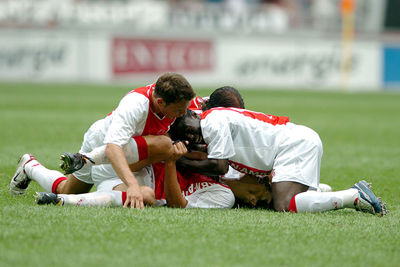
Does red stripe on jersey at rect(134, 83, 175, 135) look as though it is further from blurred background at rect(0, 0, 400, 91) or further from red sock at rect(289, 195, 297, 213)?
blurred background at rect(0, 0, 400, 91)

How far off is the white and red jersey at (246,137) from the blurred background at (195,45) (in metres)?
18.9

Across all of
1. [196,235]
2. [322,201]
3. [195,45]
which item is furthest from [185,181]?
[195,45]

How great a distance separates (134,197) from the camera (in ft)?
15.9

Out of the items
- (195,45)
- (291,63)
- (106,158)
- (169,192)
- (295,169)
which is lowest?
(291,63)

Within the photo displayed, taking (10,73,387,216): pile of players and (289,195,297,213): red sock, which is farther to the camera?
(289,195,297,213): red sock

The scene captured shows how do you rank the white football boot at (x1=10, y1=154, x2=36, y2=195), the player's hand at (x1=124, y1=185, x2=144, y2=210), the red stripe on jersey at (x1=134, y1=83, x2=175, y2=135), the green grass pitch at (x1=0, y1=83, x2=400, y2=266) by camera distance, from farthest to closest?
the white football boot at (x1=10, y1=154, x2=36, y2=195), the red stripe on jersey at (x1=134, y1=83, x2=175, y2=135), the player's hand at (x1=124, y1=185, x2=144, y2=210), the green grass pitch at (x1=0, y1=83, x2=400, y2=266)

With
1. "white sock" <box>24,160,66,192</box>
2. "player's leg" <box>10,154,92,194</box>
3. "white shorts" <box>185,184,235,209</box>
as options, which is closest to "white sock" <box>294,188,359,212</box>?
"white shorts" <box>185,184,235,209</box>

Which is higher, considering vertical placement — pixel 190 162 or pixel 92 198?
pixel 190 162

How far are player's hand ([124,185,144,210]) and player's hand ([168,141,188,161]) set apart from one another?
0.42 metres

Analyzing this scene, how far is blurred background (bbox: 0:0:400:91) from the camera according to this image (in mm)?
23844

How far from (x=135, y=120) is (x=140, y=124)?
145mm

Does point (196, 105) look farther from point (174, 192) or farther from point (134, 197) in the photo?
point (134, 197)

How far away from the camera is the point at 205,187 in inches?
214

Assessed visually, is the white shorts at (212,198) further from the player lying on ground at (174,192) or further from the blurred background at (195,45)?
the blurred background at (195,45)
